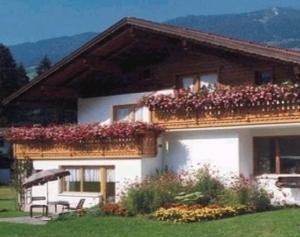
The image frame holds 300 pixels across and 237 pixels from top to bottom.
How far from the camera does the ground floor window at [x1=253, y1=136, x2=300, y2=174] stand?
23.6 m

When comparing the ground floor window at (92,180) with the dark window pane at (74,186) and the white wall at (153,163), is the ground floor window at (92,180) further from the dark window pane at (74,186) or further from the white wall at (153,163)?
the white wall at (153,163)

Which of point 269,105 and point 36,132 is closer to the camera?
point 269,105

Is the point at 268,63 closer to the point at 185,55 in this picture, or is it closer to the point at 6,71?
the point at 185,55

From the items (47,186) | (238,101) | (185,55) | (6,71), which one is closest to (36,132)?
(47,186)

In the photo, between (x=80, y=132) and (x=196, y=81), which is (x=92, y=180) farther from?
(x=196, y=81)

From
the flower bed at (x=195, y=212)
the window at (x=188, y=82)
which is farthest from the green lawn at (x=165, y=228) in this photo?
the window at (x=188, y=82)

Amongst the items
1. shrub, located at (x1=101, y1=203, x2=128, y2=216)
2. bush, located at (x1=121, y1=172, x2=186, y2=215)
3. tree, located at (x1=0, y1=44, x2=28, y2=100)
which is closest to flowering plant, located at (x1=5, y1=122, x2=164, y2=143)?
bush, located at (x1=121, y1=172, x2=186, y2=215)

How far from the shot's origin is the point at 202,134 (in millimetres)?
24734

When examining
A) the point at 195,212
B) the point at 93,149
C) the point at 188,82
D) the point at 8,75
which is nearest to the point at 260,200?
the point at 195,212

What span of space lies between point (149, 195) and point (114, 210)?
4.65ft

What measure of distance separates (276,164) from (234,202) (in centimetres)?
304

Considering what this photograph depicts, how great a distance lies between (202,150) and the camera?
2466 cm

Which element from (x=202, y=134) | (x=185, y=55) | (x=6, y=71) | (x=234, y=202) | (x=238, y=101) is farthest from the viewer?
(x=6, y=71)

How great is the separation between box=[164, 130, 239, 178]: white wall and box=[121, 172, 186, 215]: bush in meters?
1.95
